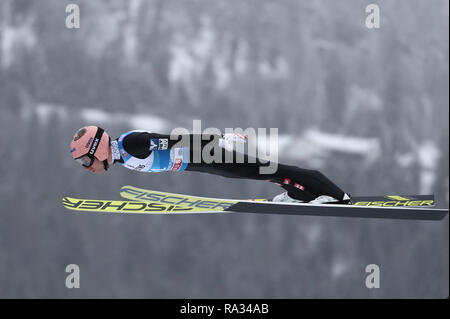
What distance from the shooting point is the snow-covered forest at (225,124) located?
27.2 feet

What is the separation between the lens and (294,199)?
4754 mm

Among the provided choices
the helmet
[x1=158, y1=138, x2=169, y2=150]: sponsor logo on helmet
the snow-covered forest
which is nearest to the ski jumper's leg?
[x1=158, y1=138, x2=169, y2=150]: sponsor logo on helmet

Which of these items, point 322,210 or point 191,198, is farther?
point 191,198

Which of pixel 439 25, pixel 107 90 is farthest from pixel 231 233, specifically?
pixel 439 25

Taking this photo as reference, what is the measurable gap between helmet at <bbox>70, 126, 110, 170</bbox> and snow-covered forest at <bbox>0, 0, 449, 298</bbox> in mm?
4301

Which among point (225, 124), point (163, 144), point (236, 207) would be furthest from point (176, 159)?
point (225, 124)

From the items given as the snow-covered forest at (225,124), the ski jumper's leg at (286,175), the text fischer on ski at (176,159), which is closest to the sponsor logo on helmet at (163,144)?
the text fischer on ski at (176,159)

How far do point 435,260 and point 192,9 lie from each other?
7.01m

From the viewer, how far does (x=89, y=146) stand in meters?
A: 4.05

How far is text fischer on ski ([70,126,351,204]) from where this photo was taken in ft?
13.3

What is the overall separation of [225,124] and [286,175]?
4294mm

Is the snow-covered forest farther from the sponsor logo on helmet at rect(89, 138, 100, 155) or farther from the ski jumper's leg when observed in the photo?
the sponsor logo on helmet at rect(89, 138, 100, 155)

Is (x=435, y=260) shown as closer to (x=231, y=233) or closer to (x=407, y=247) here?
(x=407, y=247)

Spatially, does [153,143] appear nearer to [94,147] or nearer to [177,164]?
[177,164]
